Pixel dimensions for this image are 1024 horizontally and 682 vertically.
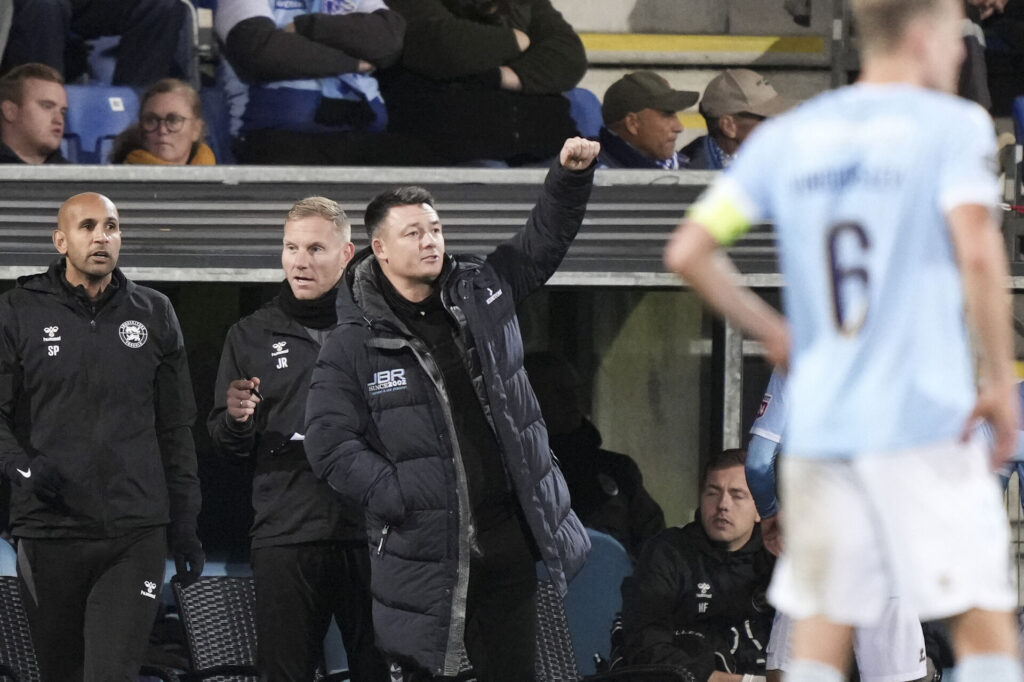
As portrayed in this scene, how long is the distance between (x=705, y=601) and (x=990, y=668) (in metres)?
3.31

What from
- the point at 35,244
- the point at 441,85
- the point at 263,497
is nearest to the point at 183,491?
the point at 263,497

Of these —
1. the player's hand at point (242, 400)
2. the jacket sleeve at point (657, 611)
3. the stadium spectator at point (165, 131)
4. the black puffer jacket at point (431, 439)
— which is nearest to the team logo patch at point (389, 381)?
the black puffer jacket at point (431, 439)

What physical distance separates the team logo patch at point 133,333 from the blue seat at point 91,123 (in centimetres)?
200

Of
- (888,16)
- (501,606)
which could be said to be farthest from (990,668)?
(501,606)

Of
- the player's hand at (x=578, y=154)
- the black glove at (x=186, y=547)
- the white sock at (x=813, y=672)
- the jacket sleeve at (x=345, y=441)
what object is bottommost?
the white sock at (x=813, y=672)

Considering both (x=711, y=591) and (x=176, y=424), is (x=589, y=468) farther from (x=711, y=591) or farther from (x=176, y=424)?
(x=176, y=424)

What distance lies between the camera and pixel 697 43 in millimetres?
8562

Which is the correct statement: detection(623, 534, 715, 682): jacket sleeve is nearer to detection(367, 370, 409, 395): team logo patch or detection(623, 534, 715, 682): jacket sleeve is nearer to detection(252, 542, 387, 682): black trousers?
detection(252, 542, 387, 682): black trousers

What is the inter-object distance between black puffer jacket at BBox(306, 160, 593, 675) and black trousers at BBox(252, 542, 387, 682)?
52cm

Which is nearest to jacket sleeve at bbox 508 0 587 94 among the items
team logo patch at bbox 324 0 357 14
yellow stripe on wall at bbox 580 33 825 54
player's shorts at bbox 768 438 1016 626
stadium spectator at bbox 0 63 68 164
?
team logo patch at bbox 324 0 357 14

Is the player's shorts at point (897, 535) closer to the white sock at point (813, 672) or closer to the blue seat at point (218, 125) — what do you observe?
the white sock at point (813, 672)

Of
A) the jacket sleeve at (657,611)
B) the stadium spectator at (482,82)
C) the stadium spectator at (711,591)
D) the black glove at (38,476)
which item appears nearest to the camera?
the black glove at (38,476)

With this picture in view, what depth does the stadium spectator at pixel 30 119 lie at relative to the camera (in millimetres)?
6230

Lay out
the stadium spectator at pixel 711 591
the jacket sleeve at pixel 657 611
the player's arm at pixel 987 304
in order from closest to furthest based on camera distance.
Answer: the player's arm at pixel 987 304 → the jacket sleeve at pixel 657 611 → the stadium spectator at pixel 711 591
